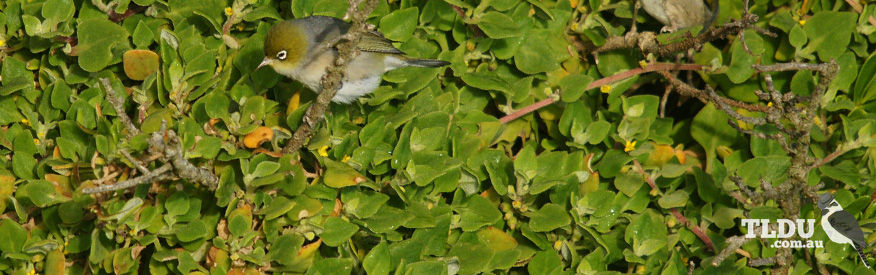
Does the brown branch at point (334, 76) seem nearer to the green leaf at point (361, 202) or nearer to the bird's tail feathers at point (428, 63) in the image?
the green leaf at point (361, 202)

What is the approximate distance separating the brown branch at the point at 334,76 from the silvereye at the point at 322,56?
0.38 meters

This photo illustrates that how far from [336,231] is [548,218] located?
2.36ft

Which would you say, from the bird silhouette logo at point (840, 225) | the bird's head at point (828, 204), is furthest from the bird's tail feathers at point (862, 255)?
the bird's head at point (828, 204)

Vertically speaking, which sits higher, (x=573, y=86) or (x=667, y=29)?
(x=667, y=29)

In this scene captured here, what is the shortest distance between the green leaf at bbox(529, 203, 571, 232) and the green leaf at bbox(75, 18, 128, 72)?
146 centimetres

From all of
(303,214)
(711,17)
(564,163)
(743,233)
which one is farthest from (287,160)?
(711,17)

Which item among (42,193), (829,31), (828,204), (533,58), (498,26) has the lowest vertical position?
(42,193)

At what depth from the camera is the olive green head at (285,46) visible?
2.95 m

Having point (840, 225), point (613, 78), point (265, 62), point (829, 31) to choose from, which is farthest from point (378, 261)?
point (829, 31)

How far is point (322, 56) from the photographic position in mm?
3451

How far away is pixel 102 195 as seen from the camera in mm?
2520

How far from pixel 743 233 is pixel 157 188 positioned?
2.02 m

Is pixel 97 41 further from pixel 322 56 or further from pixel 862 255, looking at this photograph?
pixel 862 255

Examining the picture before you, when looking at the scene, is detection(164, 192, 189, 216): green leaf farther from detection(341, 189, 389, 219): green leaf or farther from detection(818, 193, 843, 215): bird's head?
detection(818, 193, 843, 215): bird's head
